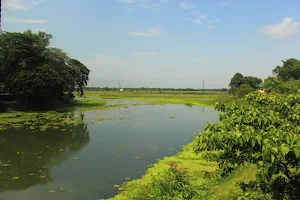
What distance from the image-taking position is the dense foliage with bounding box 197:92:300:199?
2.88 meters

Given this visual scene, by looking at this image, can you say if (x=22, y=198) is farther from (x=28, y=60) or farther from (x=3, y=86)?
(x=28, y=60)

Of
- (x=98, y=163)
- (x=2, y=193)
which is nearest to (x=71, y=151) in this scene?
(x=98, y=163)

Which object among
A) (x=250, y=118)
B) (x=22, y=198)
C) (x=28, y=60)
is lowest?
(x=22, y=198)

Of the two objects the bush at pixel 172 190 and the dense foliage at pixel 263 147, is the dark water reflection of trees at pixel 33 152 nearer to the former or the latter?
the bush at pixel 172 190

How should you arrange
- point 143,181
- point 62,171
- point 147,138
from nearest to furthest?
point 143,181
point 62,171
point 147,138

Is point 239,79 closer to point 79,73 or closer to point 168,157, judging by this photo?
point 79,73

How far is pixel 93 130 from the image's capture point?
23438mm

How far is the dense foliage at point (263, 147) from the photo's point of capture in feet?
9.44

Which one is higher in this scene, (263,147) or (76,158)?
(263,147)

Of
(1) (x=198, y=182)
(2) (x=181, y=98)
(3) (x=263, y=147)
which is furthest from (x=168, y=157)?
(2) (x=181, y=98)

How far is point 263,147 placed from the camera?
284cm

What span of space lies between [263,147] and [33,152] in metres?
15.5

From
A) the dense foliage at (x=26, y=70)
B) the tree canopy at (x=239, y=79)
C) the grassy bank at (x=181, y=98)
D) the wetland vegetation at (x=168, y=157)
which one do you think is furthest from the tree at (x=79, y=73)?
the tree canopy at (x=239, y=79)

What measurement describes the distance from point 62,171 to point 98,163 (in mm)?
1877
